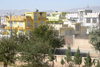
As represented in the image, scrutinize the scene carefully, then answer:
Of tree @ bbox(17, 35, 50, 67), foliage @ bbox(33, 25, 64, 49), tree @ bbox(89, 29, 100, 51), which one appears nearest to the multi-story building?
foliage @ bbox(33, 25, 64, 49)

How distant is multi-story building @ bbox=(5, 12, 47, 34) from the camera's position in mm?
45562

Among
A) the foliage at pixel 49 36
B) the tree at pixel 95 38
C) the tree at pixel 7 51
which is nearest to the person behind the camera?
the tree at pixel 7 51

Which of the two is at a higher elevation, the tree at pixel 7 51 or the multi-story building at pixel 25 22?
the multi-story building at pixel 25 22

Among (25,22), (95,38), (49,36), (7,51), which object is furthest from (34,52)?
(25,22)

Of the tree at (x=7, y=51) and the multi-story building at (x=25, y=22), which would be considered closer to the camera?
the tree at (x=7, y=51)

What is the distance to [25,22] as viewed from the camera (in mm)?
45594

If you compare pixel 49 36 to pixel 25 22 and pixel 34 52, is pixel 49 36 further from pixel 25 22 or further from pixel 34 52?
pixel 25 22

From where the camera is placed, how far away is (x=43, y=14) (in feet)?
158

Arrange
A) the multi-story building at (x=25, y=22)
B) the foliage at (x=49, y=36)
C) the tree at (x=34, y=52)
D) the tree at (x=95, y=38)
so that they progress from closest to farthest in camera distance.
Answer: the tree at (x=34, y=52)
the tree at (x=95, y=38)
the foliage at (x=49, y=36)
the multi-story building at (x=25, y=22)

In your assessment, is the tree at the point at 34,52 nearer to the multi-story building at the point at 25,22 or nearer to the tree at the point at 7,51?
the tree at the point at 7,51

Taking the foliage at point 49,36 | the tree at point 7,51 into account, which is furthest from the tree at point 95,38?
the tree at point 7,51

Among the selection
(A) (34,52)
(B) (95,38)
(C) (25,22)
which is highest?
(C) (25,22)

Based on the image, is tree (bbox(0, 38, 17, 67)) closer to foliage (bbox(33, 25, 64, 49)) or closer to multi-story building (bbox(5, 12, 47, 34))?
foliage (bbox(33, 25, 64, 49))

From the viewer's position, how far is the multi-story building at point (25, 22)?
149ft
